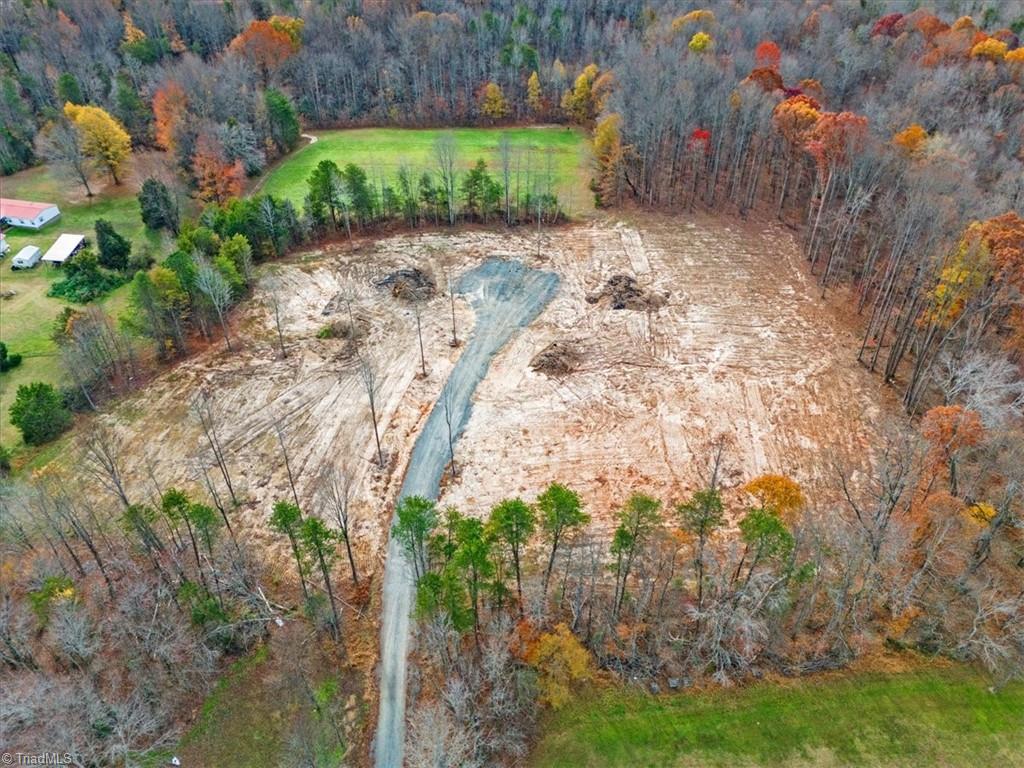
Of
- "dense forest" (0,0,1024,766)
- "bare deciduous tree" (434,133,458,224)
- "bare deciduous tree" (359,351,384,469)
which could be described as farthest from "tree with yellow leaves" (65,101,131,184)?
"bare deciduous tree" (359,351,384,469)

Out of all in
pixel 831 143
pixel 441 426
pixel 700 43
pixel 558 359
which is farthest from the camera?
pixel 700 43

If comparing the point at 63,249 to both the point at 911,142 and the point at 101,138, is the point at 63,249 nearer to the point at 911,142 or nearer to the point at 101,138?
the point at 101,138

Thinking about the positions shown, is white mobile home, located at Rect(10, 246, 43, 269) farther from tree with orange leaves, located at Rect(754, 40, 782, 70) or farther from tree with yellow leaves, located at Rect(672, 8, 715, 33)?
tree with yellow leaves, located at Rect(672, 8, 715, 33)

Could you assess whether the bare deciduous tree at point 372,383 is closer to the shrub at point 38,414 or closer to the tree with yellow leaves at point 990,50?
the shrub at point 38,414

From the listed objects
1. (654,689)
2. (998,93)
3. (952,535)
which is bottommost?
(654,689)

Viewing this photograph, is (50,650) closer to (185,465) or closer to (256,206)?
(185,465)

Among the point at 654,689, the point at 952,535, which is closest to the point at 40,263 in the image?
the point at 654,689

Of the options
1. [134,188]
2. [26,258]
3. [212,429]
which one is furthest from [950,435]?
[134,188]
